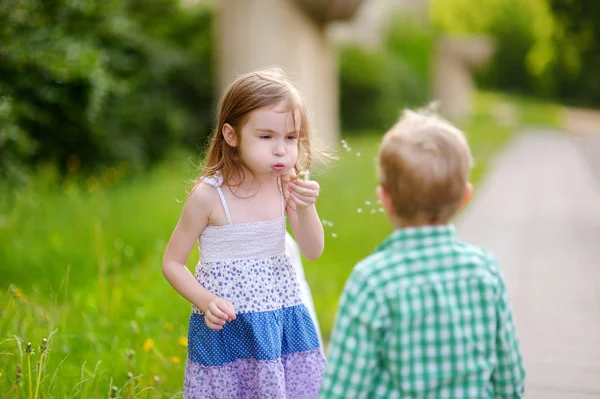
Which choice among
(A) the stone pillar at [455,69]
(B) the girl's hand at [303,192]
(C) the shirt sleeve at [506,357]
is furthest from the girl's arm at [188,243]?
(A) the stone pillar at [455,69]

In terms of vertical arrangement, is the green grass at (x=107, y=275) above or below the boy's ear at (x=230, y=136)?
below

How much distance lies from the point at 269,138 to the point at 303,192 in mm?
199

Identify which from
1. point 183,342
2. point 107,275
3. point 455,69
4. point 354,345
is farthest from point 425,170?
point 455,69

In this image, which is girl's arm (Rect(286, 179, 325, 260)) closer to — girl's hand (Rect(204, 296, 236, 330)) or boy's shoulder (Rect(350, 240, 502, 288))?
girl's hand (Rect(204, 296, 236, 330))

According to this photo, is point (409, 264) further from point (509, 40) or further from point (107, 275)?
point (509, 40)

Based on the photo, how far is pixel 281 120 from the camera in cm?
244

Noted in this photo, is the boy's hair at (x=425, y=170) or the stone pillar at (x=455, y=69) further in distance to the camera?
the stone pillar at (x=455, y=69)

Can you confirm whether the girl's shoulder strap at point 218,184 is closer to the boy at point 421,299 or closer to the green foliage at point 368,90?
the boy at point 421,299

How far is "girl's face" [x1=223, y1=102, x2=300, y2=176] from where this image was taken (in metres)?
2.43

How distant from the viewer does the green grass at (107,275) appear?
3104 mm

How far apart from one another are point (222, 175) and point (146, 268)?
2.29m

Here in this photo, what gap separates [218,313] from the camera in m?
2.31

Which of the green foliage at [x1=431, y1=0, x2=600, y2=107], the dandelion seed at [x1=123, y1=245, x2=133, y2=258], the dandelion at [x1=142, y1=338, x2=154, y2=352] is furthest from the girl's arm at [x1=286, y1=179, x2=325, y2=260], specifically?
the green foliage at [x1=431, y1=0, x2=600, y2=107]

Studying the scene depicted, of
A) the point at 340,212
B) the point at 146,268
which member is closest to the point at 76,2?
the point at 146,268
